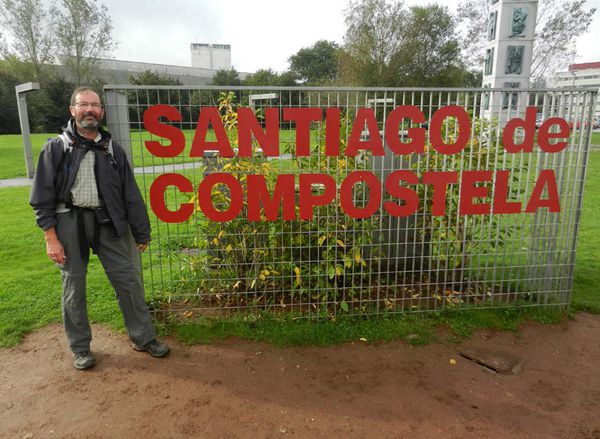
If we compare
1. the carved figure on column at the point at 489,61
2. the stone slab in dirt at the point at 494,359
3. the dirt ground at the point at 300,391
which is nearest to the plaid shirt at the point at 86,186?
the dirt ground at the point at 300,391

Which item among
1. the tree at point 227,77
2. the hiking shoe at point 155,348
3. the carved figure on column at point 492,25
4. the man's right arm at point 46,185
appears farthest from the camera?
the tree at point 227,77

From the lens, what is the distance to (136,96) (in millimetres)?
3461

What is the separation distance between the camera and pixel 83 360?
10.3 ft

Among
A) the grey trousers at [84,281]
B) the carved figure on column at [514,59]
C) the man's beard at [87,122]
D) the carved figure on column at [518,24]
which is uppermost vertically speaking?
the carved figure on column at [518,24]

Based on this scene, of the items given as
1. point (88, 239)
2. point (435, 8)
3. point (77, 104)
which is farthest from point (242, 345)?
point (435, 8)

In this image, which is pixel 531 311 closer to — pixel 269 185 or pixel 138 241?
pixel 269 185

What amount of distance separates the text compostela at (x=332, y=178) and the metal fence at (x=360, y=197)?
0.02 meters

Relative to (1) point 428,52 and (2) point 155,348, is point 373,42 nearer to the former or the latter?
(1) point 428,52

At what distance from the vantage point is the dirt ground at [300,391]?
2535 millimetres

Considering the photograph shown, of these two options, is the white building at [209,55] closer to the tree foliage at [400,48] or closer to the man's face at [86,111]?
the tree foliage at [400,48]

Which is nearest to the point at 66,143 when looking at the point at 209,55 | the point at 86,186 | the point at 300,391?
the point at 86,186

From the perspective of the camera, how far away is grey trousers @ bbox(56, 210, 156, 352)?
2.95 meters

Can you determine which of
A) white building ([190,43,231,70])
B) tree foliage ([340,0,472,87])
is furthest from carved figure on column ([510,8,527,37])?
white building ([190,43,231,70])

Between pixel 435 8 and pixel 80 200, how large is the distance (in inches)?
1456
